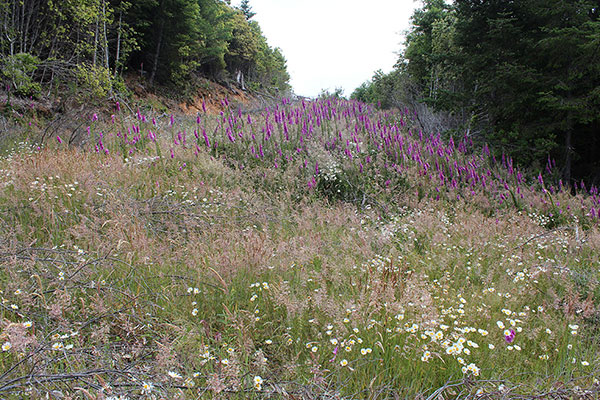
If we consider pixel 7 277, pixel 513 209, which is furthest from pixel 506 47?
pixel 7 277

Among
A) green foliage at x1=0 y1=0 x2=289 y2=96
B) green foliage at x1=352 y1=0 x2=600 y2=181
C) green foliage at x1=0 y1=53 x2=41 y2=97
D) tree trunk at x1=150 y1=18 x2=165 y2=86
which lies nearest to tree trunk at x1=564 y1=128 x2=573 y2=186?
green foliage at x1=352 y1=0 x2=600 y2=181

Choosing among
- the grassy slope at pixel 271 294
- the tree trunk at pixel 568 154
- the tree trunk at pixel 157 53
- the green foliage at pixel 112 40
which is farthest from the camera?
the tree trunk at pixel 157 53

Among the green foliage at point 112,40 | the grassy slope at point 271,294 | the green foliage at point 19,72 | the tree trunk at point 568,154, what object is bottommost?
the grassy slope at point 271,294

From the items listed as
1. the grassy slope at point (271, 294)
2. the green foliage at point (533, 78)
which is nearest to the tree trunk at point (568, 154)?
the green foliage at point (533, 78)

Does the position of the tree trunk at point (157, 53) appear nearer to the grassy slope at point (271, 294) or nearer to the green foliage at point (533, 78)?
the grassy slope at point (271, 294)

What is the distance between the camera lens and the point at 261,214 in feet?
13.5

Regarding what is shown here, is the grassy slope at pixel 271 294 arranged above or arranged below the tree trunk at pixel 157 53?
below

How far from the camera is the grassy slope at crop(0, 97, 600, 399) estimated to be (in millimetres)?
1638

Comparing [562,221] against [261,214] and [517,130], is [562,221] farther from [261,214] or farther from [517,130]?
[261,214]

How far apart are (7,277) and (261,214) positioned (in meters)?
2.42

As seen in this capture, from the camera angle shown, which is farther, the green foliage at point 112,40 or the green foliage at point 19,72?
the green foliage at point 112,40

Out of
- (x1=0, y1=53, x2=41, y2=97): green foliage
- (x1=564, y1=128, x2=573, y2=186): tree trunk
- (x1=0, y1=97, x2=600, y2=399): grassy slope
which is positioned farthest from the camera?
(x1=0, y1=53, x2=41, y2=97): green foliage

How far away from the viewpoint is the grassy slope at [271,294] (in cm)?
164

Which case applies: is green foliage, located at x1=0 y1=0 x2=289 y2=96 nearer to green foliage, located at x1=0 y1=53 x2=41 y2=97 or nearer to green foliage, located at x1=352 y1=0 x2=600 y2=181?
green foliage, located at x1=0 y1=53 x2=41 y2=97
